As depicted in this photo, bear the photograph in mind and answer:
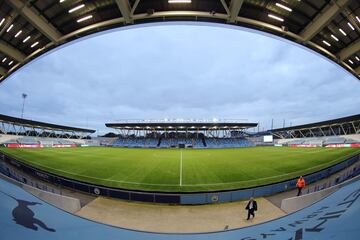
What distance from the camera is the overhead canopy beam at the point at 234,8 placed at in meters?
6.56

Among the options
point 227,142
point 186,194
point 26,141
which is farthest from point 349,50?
point 26,141

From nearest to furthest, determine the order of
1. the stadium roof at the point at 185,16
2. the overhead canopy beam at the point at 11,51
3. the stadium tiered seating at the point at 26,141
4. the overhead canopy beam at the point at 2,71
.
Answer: the stadium roof at the point at 185,16, the overhead canopy beam at the point at 11,51, the overhead canopy beam at the point at 2,71, the stadium tiered seating at the point at 26,141

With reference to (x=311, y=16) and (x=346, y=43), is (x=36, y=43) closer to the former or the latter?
(x=311, y=16)

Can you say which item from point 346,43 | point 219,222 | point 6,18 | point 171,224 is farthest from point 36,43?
point 346,43

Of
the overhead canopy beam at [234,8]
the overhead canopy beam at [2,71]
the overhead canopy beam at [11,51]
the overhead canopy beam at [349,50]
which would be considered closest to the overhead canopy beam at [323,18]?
the overhead canopy beam at [349,50]

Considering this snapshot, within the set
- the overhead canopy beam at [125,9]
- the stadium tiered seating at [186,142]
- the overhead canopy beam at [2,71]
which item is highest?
the overhead canopy beam at [125,9]

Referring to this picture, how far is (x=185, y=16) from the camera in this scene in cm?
799

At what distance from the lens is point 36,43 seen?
9.91 meters

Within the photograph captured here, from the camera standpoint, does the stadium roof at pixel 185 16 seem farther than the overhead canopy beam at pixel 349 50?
No

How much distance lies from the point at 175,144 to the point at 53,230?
218 feet

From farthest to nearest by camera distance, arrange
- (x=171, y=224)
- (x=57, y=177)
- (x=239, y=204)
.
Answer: (x=57, y=177) < (x=239, y=204) < (x=171, y=224)

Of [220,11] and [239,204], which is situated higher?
[220,11]

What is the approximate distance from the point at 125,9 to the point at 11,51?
25.4 feet

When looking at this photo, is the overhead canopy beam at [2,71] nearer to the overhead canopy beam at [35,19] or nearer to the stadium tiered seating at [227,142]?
the overhead canopy beam at [35,19]
